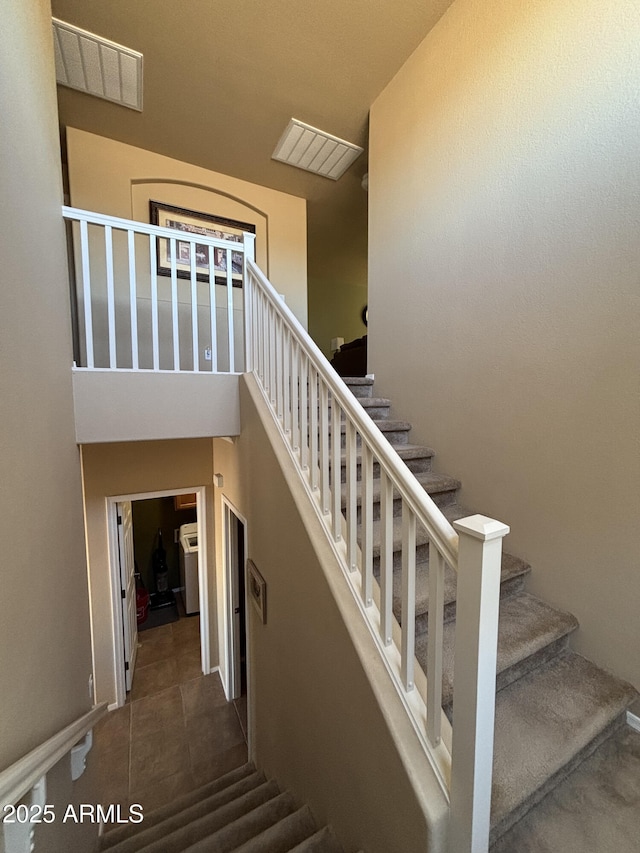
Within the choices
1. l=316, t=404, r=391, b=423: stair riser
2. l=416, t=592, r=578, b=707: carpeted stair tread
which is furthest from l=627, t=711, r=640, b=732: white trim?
l=316, t=404, r=391, b=423: stair riser

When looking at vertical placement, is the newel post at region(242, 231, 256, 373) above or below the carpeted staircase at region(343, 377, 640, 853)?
above

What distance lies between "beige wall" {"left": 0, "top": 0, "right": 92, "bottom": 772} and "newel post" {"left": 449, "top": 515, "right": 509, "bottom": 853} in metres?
1.15

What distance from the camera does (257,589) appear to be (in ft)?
7.30

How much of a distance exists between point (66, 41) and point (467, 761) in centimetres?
421

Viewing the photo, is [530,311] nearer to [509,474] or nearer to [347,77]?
[509,474]

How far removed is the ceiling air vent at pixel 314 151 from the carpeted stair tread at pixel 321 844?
441cm

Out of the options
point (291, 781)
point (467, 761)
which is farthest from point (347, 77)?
point (291, 781)

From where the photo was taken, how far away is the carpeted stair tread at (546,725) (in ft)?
3.53

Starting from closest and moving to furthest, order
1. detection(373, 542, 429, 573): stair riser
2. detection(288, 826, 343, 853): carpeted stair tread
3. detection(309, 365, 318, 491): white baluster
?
detection(288, 826, 343, 853): carpeted stair tread < detection(309, 365, 318, 491): white baluster < detection(373, 542, 429, 573): stair riser

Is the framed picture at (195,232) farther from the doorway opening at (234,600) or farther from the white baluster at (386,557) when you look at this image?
the white baluster at (386,557)

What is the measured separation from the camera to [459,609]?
0.90 meters

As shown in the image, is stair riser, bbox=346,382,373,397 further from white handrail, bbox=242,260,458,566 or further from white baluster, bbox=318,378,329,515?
white baluster, bbox=318,378,329,515

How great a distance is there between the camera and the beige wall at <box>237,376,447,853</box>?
1029 millimetres

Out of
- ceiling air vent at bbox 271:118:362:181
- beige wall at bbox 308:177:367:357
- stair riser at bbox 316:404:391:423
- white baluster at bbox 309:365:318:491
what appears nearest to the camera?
white baluster at bbox 309:365:318:491
